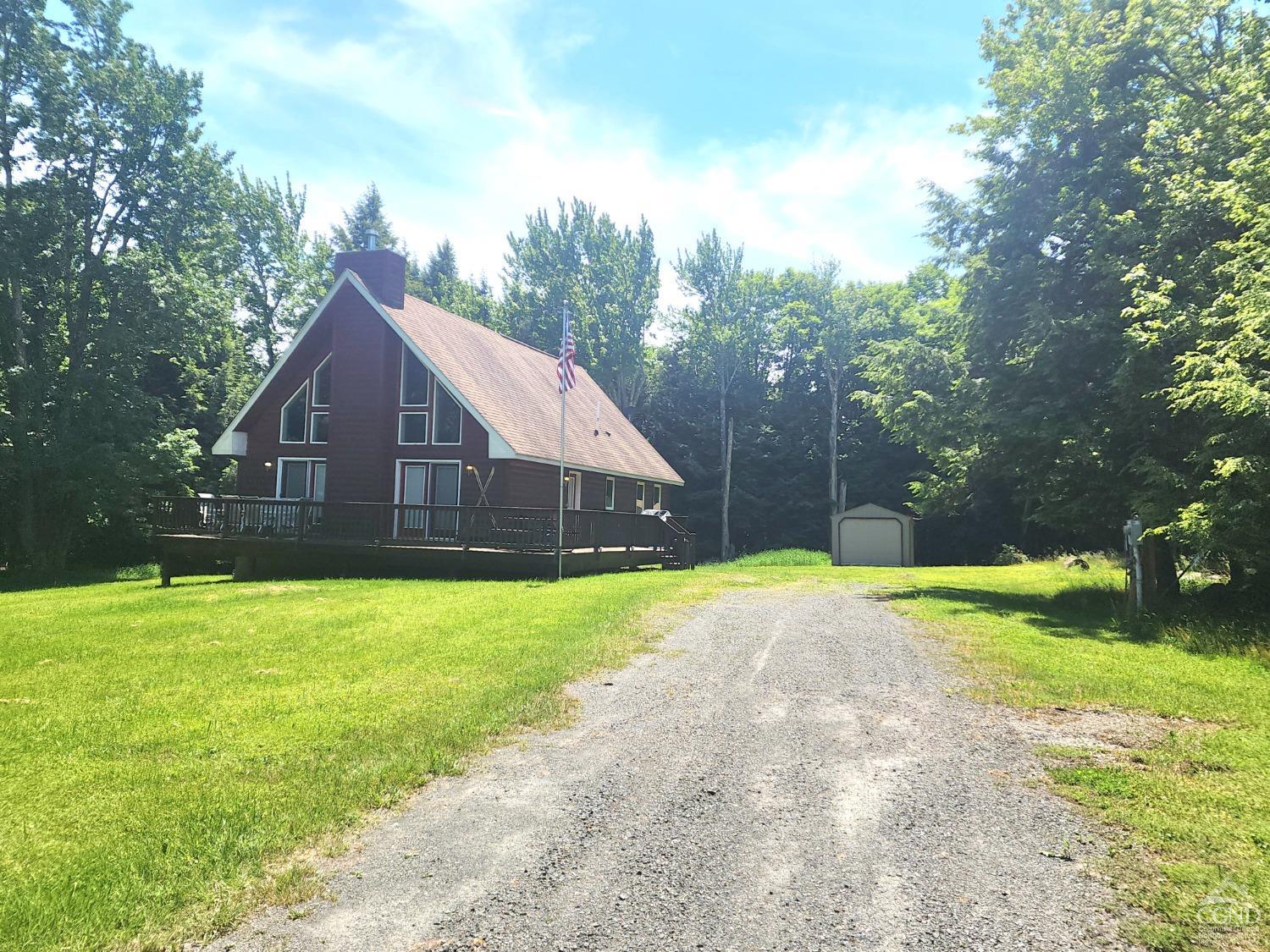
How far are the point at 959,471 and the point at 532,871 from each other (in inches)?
645

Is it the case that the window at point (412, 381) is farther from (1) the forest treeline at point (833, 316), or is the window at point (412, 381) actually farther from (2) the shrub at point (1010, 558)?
(2) the shrub at point (1010, 558)

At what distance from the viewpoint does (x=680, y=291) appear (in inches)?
2191

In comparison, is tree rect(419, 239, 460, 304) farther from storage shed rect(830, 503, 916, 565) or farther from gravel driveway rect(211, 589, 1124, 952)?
gravel driveway rect(211, 589, 1124, 952)

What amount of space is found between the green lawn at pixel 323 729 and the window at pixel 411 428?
10803 millimetres

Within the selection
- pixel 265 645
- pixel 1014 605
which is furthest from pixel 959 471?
pixel 265 645

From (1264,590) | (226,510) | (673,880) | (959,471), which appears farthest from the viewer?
(226,510)

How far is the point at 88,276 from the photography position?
2928 centimetres

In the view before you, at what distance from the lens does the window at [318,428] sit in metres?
25.8

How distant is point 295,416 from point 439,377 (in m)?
6.26

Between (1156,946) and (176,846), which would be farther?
(176,846)

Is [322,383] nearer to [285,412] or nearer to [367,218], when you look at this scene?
[285,412]

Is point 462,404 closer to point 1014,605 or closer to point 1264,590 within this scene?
point 1014,605

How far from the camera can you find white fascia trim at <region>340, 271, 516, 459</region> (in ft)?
72.6

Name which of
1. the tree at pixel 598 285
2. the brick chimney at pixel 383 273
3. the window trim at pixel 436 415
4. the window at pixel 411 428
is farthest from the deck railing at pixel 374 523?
the tree at pixel 598 285
